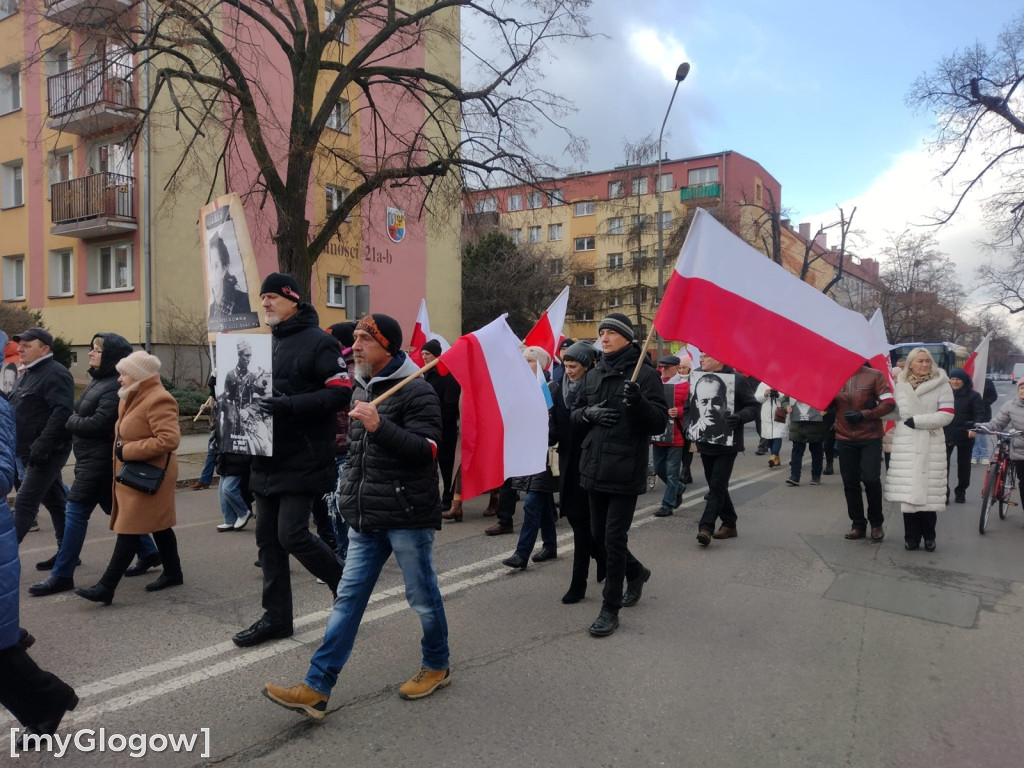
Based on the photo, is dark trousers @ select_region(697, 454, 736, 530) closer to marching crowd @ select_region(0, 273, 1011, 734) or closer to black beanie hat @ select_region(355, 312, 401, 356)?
marching crowd @ select_region(0, 273, 1011, 734)

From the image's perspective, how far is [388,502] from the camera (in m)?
3.58

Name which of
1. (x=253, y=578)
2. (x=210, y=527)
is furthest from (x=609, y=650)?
(x=210, y=527)

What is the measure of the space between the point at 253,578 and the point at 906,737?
4524 mm

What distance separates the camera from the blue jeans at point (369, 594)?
11.4 feet

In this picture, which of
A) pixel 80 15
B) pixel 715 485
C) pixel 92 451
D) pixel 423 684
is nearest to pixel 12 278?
pixel 80 15

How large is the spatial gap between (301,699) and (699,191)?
54.0m

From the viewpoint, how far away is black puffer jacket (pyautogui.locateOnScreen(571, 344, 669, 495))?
4.73 meters

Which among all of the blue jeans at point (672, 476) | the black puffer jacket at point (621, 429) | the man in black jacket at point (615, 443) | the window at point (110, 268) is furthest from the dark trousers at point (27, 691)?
the window at point (110, 268)

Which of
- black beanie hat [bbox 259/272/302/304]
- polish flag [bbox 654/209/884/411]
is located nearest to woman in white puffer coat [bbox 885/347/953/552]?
polish flag [bbox 654/209/884/411]

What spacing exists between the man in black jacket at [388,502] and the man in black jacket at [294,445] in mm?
561

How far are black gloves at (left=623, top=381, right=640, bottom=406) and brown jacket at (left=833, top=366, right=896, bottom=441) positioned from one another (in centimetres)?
388

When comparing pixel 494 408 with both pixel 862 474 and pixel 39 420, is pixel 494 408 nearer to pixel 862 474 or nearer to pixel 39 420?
pixel 39 420

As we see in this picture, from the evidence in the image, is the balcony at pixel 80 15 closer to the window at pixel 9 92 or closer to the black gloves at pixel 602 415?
the black gloves at pixel 602 415

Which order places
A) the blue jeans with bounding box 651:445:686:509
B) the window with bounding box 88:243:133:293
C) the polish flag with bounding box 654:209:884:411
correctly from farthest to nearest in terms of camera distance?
1. the window with bounding box 88:243:133:293
2. the blue jeans with bounding box 651:445:686:509
3. the polish flag with bounding box 654:209:884:411
